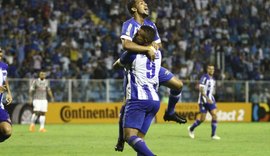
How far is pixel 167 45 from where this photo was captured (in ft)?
131

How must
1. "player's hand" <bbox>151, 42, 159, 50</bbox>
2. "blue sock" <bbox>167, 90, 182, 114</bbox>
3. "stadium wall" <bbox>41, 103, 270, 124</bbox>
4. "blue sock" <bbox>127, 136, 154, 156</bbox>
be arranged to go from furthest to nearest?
1. "stadium wall" <bbox>41, 103, 270, 124</bbox>
2. "blue sock" <bbox>167, 90, 182, 114</bbox>
3. "player's hand" <bbox>151, 42, 159, 50</bbox>
4. "blue sock" <bbox>127, 136, 154, 156</bbox>

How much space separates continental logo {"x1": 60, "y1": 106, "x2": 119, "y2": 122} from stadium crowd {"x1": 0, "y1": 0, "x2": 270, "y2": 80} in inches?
65.9

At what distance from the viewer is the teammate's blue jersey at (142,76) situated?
11.4m

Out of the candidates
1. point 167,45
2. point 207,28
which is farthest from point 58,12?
point 207,28

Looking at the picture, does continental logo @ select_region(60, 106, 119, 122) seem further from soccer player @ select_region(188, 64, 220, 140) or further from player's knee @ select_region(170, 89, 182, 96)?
player's knee @ select_region(170, 89, 182, 96)

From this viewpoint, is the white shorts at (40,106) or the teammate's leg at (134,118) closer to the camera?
the teammate's leg at (134,118)

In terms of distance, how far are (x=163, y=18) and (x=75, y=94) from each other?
862 centimetres

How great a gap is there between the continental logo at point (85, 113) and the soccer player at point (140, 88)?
24.6 metres

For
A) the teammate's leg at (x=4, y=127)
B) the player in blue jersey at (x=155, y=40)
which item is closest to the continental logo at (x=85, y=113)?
the teammate's leg at (x=4, y=127)

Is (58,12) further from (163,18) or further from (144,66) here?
(144,66)

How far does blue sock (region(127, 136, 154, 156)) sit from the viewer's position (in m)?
11.1

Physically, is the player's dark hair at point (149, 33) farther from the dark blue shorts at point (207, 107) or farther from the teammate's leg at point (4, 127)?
the dark blue shorts at point (207, 107)

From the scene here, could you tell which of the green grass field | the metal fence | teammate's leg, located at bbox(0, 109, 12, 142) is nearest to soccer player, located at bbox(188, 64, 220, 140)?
the green grass field

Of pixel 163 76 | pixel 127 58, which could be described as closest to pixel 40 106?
pixel 163 76
